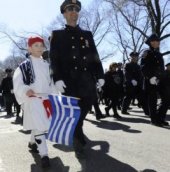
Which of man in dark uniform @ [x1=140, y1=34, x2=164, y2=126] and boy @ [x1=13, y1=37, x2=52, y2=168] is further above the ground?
man in dark uniform @ [x1=140, y1=34, x2=164, y2=126]

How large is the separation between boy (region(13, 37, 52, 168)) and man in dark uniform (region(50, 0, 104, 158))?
7.3 inches

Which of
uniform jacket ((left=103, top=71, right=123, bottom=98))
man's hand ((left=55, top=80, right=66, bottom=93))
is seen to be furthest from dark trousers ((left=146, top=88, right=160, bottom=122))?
man's hand ((left=55, top=80, right=66, bottom=93))

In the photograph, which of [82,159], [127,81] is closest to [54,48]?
[82,159]

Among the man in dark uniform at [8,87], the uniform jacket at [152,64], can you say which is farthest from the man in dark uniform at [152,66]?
the man in dark uniform at [8,87]

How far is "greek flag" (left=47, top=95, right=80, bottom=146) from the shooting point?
5.38 meters

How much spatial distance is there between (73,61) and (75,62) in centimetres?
3

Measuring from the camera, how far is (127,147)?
648 cm

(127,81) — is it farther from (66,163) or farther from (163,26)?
(163,26)

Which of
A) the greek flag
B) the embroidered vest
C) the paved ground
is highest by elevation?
the embroidered vest

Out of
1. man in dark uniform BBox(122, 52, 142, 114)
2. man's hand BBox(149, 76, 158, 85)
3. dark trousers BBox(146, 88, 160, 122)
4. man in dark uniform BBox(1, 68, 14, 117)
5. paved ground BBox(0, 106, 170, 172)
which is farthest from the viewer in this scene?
man in dark uniform BBox(1, 68, 14, 117)

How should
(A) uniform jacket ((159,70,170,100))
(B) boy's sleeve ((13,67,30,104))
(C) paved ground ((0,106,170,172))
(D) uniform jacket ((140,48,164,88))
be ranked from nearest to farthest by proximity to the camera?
(C) paved ground ((0,106,170,172))
(B) boy's sleeve ((13,67,30,104))
(D) uniform jacket ((140,48,164,88))
(A) uniform jacket ((159,70,170,100))

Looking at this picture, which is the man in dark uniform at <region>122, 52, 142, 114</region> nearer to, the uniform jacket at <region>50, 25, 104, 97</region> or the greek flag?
the uniform jacket at <region>50, 25, 104, 97</region>

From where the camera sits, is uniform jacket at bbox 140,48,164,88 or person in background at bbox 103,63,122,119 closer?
uniform jacket at bbox 140,48,164,88

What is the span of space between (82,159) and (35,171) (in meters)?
0.78
